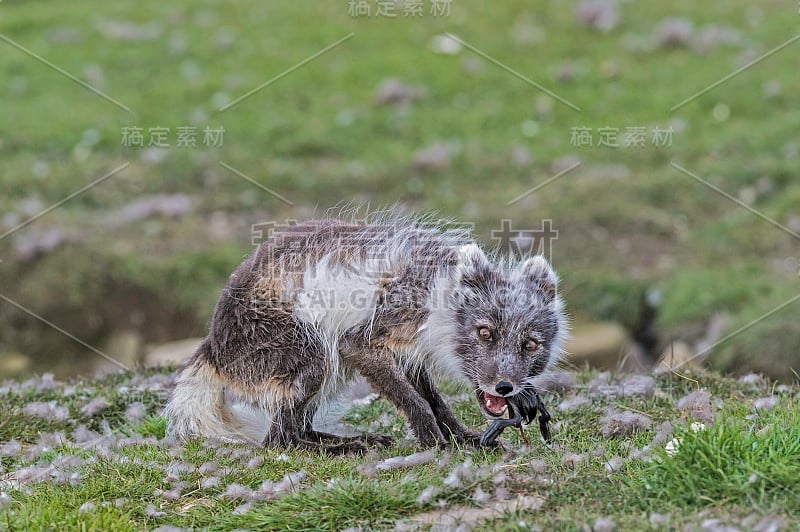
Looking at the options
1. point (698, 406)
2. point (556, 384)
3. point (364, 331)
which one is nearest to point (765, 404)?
point (698, 406)

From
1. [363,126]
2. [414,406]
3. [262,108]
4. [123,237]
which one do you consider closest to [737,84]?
[363,126]

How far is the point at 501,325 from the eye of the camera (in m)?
7.45

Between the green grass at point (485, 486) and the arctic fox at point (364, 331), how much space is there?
1.48 ft

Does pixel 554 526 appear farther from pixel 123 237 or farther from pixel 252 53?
pixel 252 53

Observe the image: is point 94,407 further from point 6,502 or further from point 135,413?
point 6,502

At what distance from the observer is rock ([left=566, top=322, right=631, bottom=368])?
13062mm

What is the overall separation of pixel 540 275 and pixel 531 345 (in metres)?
0.62

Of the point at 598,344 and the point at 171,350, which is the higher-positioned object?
the point at 598,344

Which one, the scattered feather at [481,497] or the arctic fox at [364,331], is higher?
the arctic fox at [364,331]

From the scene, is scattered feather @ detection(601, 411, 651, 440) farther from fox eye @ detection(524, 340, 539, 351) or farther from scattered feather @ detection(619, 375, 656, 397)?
scattered feather @ detection(619, 375, 656, 397)

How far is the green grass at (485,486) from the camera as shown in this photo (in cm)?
580

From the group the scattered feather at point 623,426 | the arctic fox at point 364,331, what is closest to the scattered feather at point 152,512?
the arctic fox at point 364,331

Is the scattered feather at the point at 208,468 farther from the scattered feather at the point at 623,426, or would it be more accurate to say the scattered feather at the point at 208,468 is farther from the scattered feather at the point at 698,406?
the scattered feather at the point at 698,406

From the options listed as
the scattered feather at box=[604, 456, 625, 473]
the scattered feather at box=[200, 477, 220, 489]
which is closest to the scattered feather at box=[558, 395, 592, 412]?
the scattered feather at box=[604, 456, 625, 473]
